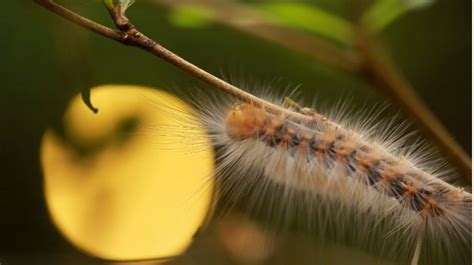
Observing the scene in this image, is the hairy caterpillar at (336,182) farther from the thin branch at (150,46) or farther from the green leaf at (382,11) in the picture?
the green leaf at (382,11)

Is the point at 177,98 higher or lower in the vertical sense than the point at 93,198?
higher

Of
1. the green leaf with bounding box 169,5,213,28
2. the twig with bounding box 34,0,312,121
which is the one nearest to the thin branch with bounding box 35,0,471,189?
the twig with bounding box 34,0,312,121

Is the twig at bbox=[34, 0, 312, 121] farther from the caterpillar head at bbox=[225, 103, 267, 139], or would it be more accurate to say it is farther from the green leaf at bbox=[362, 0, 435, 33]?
the green leaf at bbox=[362, 0, 435, 33]

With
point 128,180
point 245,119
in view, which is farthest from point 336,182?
point 128,180

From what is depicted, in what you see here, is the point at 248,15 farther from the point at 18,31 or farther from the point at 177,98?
the point at 18,31

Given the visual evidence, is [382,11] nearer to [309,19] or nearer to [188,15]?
[309,19]

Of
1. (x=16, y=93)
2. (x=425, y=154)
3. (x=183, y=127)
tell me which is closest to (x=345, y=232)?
(x=425, y=154)
